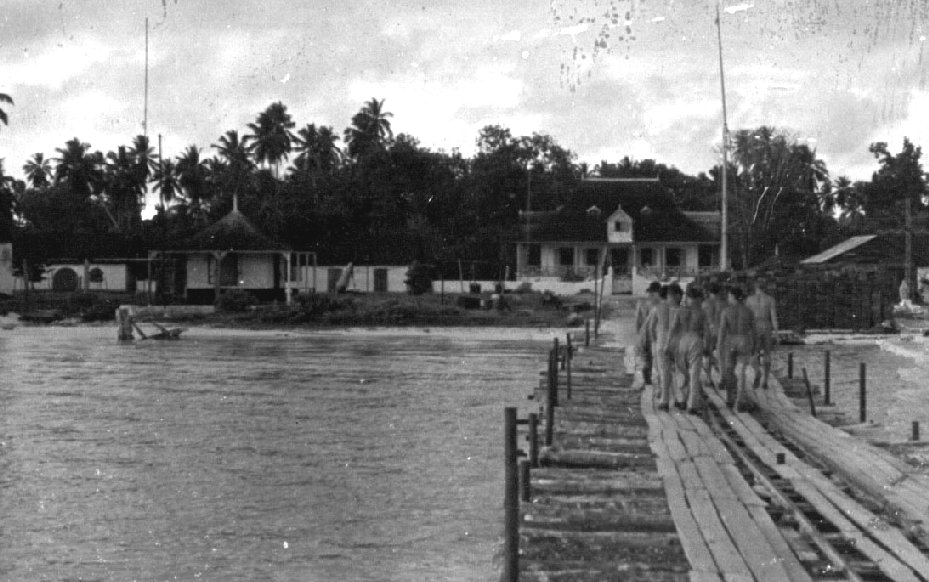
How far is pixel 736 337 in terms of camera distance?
62.8 ft

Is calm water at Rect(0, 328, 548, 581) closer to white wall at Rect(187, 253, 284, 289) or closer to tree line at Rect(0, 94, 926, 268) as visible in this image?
white wall at Rect(187, 253, 284, 289)

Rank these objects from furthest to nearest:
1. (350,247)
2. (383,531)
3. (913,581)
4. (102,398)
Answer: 1. (350,247)
2. (102,398)
3. (383,531)
4. (913,581)

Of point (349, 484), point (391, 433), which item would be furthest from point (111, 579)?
point (391, 433)

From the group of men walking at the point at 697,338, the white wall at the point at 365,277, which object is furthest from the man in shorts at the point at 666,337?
the white wall at the point at 365,277

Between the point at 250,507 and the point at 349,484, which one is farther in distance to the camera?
the point at 349,484

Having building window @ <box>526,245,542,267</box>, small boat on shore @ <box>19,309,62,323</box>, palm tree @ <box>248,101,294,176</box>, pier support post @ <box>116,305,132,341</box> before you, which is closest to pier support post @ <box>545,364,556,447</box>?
pier support post @ <box>116,305,132,341</box>

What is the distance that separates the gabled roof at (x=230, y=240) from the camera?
186 feet

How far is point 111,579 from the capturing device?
37.8ft

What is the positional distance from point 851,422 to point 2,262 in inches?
2124

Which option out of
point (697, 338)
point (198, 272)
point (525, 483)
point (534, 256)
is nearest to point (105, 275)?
point (198, 272)

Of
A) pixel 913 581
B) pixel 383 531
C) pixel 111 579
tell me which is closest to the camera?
pixel 913 581

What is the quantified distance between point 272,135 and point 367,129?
645 centimetres

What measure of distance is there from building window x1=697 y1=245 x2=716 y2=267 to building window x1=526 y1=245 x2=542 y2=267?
7.90 metres

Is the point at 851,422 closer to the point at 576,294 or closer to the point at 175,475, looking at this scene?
the point at 175,475
